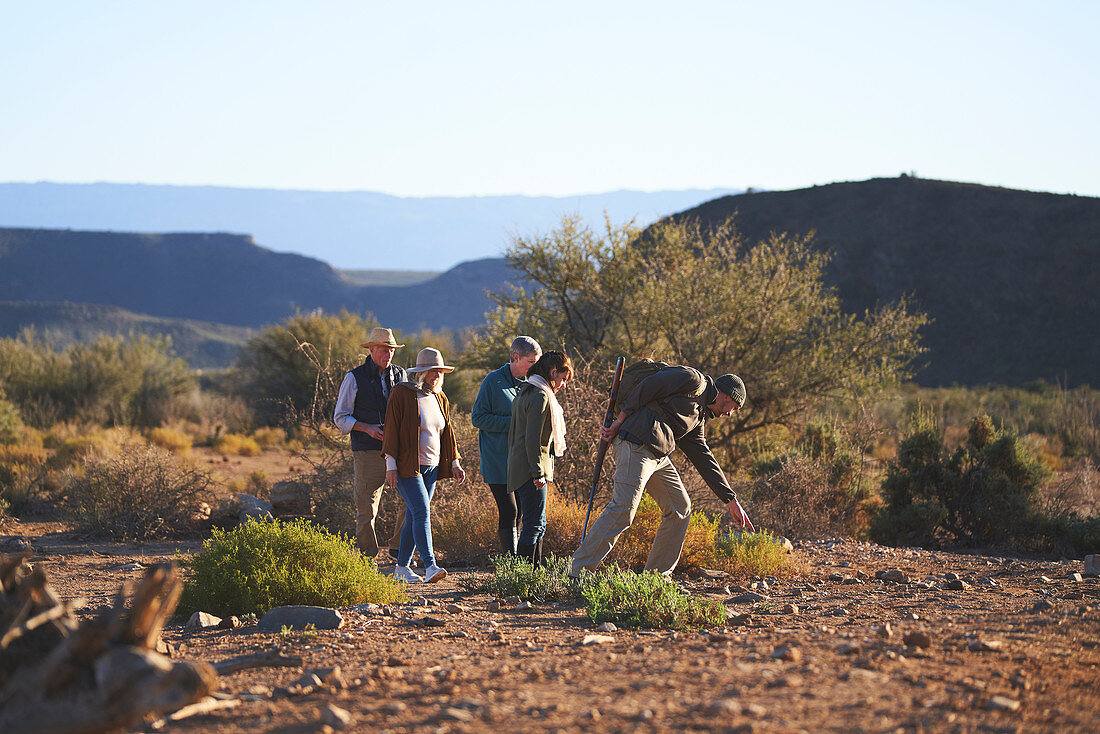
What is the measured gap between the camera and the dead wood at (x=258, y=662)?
4.61 m

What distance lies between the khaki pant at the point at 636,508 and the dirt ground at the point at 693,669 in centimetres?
44

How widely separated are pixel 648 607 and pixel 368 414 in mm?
3048

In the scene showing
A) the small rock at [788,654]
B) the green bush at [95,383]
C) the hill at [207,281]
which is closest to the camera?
the small rock at [788,654]

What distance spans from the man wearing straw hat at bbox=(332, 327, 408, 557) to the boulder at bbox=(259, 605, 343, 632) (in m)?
2.08

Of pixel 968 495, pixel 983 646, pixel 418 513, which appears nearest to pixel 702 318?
pixel 968 495

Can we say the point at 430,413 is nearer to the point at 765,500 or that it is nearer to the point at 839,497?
the point at 765,500

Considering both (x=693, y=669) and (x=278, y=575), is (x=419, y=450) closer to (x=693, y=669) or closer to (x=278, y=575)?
(x=278, y=575)

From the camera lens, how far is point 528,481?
6863 millimetres

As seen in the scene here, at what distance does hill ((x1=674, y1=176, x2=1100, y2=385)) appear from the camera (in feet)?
146

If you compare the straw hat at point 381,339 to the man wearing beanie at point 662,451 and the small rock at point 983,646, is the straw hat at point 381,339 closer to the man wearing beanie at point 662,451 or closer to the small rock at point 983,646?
the man wearing beanie at point 662,451

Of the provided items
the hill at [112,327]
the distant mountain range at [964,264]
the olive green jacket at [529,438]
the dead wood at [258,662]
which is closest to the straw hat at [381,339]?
the olive green jacket at [529,438]

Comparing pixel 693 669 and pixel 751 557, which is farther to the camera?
pixel 751 557

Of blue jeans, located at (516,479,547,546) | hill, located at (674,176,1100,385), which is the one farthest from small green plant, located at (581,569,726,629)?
hill, located at (674,176,1100,385)

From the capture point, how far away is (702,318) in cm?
1428
